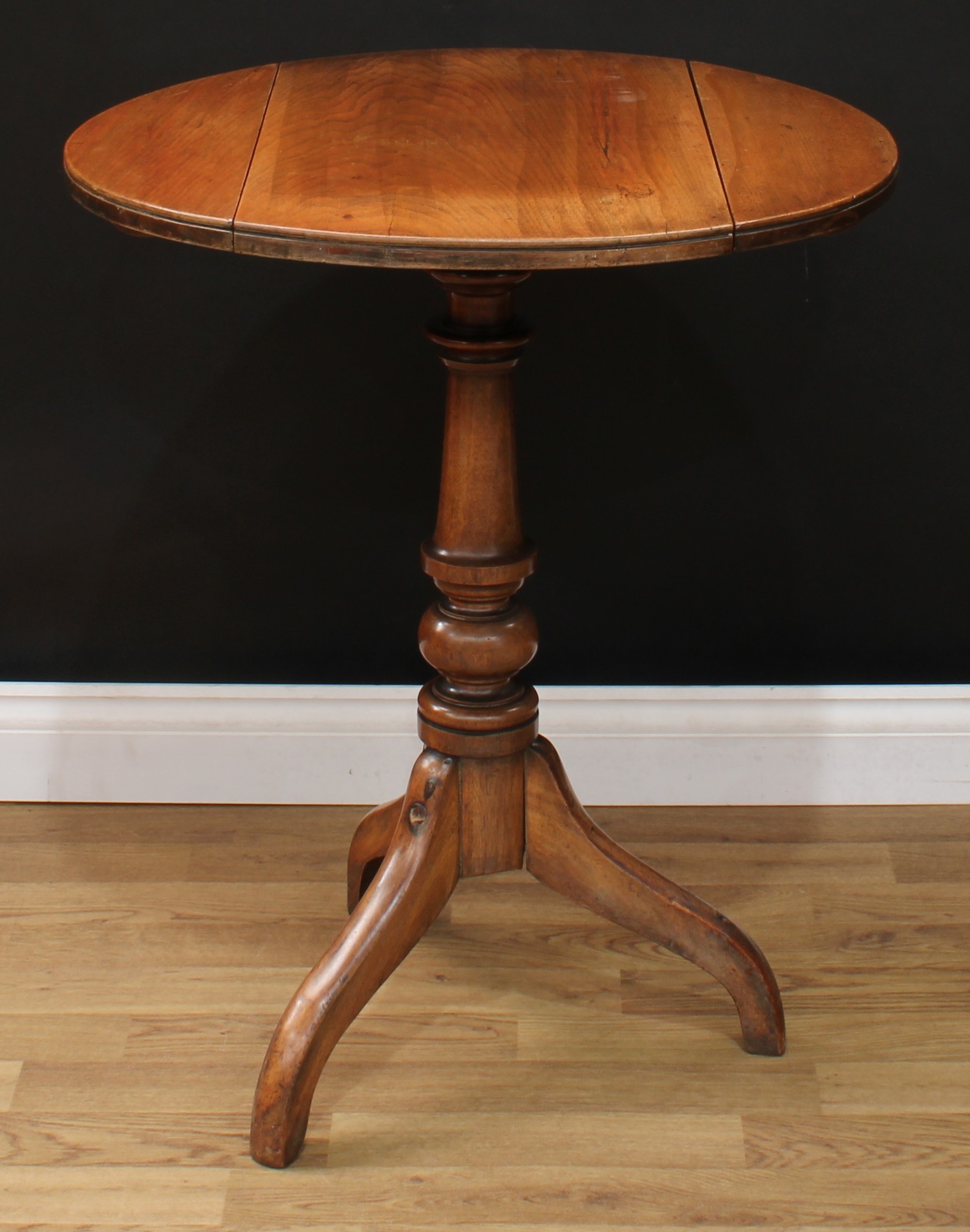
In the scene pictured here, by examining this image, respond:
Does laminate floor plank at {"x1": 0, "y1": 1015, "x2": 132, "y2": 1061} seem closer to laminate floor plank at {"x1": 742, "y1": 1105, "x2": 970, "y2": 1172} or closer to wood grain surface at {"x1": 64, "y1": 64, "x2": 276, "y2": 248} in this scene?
laminate floor plank at {"x1": 742, "y1": 1105, "x2": 970, "y2": 1172}

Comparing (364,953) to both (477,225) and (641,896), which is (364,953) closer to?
(641,896)

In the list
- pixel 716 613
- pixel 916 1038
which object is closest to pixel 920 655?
pixel 716 613

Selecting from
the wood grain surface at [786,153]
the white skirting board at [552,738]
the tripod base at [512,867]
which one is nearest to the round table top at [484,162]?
the wood grain surface at [786,153]

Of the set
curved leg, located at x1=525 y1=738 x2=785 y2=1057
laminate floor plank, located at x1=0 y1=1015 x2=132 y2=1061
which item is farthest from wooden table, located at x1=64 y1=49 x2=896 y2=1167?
laminate floor plank, located at x1=0 y1=1015 x2=132 y2=1061

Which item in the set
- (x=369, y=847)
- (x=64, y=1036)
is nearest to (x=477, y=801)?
(x=369, y=847)

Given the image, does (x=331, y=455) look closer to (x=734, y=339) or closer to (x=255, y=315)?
(x=255, y=315)

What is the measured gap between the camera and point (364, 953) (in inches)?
49.2

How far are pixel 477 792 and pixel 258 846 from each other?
441 mm

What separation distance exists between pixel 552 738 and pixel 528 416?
1.28 ft

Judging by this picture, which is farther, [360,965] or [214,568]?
[214,568]

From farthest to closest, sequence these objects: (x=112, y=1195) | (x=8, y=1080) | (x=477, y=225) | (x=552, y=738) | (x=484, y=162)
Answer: (x=552, y=738), (x=8, y=1080), (x=112, y=1195), (x=484, y=162), (x=477, y=225)

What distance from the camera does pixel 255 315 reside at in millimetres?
1545

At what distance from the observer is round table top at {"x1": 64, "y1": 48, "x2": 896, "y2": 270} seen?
2.84ft

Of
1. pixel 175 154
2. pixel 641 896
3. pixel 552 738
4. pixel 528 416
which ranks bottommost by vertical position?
pixel 552 738
